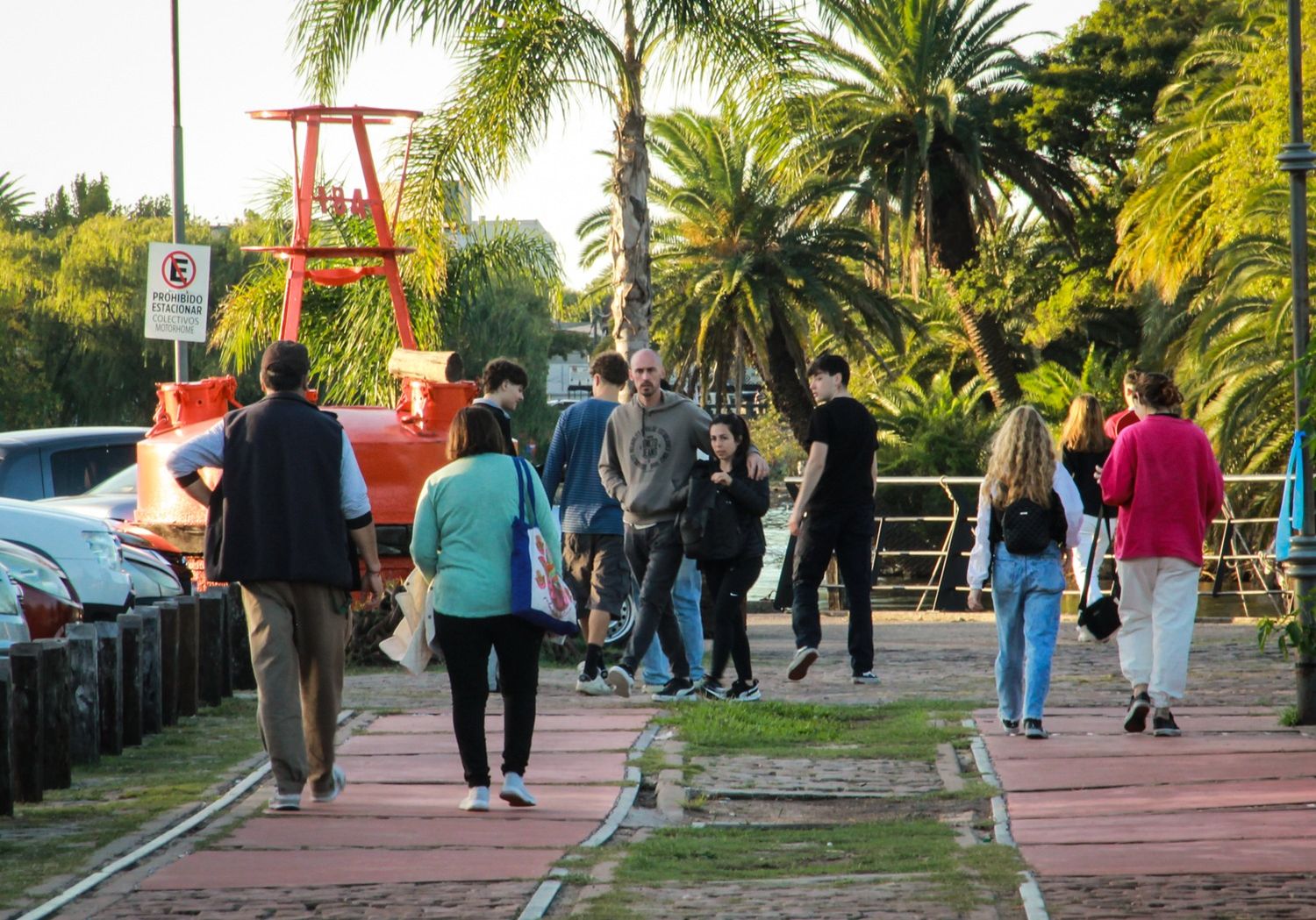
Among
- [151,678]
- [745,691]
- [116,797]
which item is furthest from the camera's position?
[745,691]

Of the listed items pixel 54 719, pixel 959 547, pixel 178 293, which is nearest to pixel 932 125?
pixel 959 547

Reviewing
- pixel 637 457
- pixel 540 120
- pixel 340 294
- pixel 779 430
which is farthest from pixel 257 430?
pixel 779 430

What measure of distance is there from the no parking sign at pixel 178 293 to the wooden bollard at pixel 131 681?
314 inches

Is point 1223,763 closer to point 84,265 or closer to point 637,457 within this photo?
point 637,457

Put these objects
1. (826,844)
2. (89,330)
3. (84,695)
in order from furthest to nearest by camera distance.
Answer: (89,330), (84,695), (826,844)

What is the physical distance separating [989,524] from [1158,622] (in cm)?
94

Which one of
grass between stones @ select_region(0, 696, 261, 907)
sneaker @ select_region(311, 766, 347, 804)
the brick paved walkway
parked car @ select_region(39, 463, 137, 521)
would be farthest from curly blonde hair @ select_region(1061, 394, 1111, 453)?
parked car @ select_region(39, 463, 137, 521)

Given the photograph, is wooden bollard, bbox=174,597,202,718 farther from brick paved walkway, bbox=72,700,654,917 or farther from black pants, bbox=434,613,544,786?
black pants, bbox=434,613,544,786

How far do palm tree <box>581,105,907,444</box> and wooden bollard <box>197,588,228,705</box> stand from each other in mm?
23070

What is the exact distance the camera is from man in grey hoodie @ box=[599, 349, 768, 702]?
10.0m

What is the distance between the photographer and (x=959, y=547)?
20297 millimetres

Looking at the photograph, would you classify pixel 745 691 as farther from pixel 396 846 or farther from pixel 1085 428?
pixel 396 846

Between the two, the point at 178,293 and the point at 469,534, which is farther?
the point at 178,293

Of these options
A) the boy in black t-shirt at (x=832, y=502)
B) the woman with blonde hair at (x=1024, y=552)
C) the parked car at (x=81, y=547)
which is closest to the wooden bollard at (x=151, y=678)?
the parked car at (x=81, y=547)
